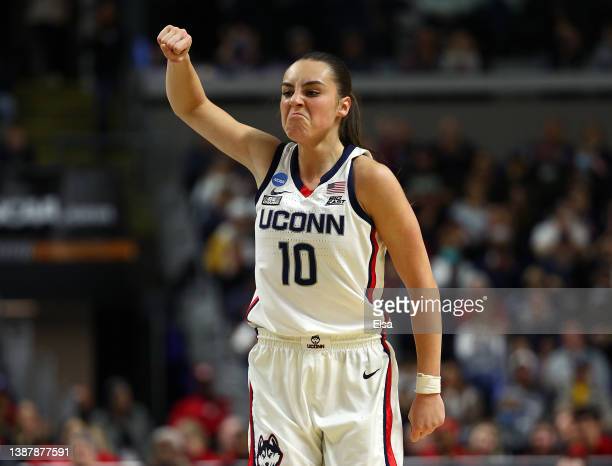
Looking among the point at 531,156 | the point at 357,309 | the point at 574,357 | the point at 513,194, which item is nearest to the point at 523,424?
the point at 574,357

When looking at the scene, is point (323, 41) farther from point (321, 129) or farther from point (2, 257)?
point (321, 129)

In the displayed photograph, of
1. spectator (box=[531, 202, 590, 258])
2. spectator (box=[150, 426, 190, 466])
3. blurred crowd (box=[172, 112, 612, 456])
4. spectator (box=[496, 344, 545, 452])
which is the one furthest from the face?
spectator (box=[531, 202, 590, 258])

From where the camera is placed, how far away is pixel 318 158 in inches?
226

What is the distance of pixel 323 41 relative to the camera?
1894 centimetres

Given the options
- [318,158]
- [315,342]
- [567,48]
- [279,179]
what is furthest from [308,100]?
[567,48]

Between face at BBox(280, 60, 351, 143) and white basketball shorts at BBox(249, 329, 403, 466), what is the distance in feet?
3.00

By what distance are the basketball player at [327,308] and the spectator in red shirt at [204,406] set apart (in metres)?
6.79

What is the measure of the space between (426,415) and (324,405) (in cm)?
45

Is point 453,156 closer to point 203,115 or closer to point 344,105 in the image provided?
point 203,115

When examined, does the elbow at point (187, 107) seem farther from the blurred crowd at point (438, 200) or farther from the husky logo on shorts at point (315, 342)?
the blurred crowd at point (438, 200)

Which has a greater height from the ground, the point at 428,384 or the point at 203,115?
the point at 203,115

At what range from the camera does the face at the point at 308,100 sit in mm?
5594

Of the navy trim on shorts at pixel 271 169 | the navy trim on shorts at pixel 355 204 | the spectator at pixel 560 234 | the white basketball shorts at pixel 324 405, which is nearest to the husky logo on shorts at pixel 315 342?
the white basketball shorts at pixel 324 405

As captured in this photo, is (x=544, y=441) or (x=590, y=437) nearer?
(x=590, y=437)
